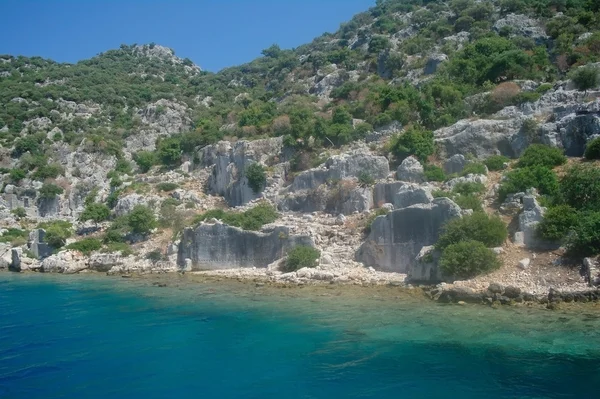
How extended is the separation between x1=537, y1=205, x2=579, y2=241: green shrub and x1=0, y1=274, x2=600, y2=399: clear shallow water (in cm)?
415

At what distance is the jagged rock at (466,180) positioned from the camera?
23.8m

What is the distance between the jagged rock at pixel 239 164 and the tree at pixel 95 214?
8410 millimetres

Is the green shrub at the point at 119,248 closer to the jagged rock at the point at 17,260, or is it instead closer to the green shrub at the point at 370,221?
the jagged rock at the point at 17,260

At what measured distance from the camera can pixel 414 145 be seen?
1107 inches

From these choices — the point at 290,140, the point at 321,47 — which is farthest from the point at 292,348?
the point at 321,47

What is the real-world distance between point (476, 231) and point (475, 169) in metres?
7.71

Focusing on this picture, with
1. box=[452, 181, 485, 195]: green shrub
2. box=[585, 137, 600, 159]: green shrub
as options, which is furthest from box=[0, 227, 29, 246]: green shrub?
box=[585, 137, 600, 159]: green shrub

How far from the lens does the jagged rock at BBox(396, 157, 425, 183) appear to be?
26.3m

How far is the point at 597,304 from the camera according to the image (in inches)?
550

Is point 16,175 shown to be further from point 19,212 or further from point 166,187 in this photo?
point 166,187

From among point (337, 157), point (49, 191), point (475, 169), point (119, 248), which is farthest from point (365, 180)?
point (49, 191)

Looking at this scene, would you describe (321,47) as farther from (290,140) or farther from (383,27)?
(290,140)

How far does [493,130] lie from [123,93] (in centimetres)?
5705

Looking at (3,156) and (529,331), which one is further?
(3,156)
